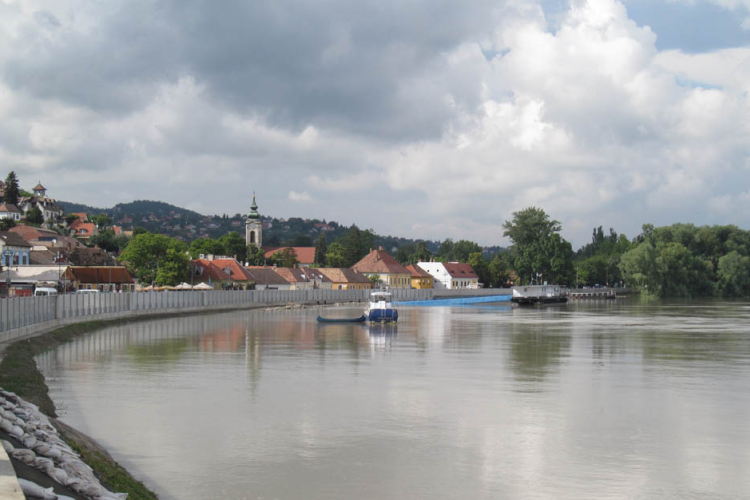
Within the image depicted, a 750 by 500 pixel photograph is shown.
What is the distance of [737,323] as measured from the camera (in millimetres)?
67562

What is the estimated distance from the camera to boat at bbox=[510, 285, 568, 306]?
126 meters

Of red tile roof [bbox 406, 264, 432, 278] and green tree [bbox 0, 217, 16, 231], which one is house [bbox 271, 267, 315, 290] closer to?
red tile roof [bbox 406, 264, 432, 278]

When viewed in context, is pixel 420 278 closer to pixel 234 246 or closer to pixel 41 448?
pixel 234 246

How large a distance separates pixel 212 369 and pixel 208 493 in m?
18.1

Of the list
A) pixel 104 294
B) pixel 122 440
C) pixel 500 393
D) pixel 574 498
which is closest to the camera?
pixel 574 498

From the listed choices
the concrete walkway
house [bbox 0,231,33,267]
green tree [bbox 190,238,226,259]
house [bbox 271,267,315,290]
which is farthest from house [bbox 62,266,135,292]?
the concrete walkway

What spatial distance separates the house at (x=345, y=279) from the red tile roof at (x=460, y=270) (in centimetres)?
3185

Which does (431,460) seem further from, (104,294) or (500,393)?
(104,294)

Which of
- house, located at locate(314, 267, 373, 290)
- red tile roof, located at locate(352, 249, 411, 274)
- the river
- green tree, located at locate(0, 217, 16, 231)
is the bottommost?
the river

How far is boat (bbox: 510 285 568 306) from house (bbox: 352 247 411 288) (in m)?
36.6

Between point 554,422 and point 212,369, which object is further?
point 212,369

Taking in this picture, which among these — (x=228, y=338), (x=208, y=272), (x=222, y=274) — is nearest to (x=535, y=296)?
(x=222, y=274)

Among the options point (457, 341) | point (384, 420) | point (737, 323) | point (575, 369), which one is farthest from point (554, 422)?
point (737, 323)

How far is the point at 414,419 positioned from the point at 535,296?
360 feet
